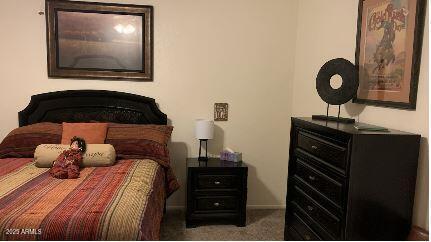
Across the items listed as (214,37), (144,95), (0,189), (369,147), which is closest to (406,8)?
(369,147)

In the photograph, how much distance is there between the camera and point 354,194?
1.60m

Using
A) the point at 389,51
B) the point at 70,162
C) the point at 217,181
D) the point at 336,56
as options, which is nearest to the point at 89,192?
the point at 70,162

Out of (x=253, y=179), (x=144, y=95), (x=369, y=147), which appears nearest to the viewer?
(x=369, y=147)

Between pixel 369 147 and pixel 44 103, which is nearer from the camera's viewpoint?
pixel 369 147

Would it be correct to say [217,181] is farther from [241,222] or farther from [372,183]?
[372,183]

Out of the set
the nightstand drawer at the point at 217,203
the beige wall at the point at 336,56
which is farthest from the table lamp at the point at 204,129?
the beige wall at the point at 336,56

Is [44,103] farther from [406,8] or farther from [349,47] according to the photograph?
[406,8]

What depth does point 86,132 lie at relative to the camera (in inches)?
104

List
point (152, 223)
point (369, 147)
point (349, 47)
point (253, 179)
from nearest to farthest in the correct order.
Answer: point (369, 147) → point (152, 223) → point (349, 47) → point (253, 179)

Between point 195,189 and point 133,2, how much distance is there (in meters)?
1.88

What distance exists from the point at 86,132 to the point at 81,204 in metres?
1.20

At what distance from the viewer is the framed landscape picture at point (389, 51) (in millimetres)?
1685

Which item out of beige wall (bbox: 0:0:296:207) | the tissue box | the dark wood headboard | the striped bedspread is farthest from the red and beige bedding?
the tissue box

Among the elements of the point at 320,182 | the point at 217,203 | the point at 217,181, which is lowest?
the point at 217,203
